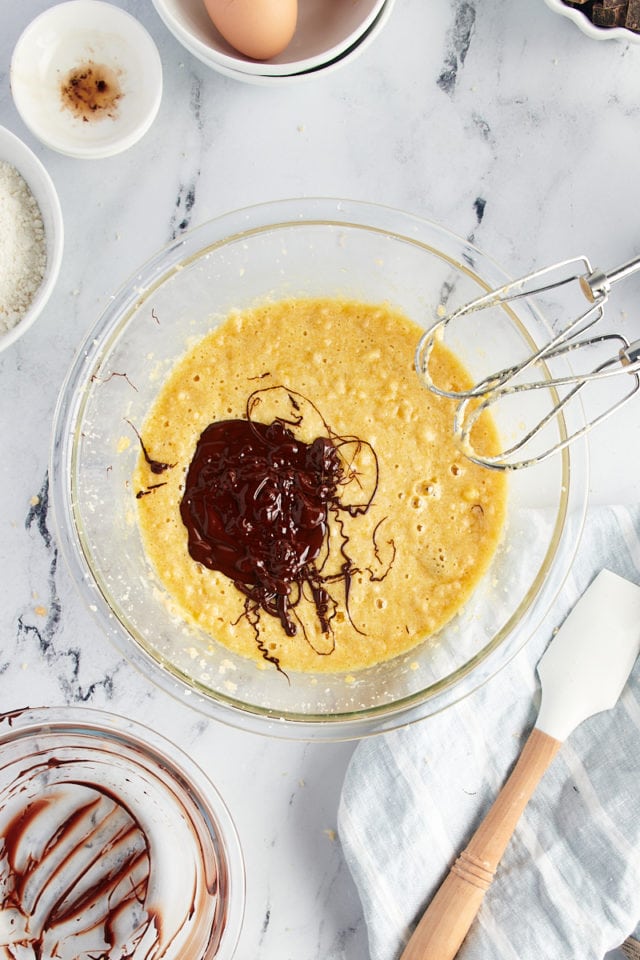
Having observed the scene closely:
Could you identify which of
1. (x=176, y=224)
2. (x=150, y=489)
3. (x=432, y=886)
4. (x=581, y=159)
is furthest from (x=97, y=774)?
(x=581, y=159)

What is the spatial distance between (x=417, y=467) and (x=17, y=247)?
99 centimetres

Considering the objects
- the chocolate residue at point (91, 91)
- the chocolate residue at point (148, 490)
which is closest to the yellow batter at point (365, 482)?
the chocolate residue at point (148, 490)

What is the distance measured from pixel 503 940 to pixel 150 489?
4.16 ft

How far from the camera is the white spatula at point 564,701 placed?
1876mm

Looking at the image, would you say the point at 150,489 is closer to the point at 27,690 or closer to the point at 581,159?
the point at 27,690

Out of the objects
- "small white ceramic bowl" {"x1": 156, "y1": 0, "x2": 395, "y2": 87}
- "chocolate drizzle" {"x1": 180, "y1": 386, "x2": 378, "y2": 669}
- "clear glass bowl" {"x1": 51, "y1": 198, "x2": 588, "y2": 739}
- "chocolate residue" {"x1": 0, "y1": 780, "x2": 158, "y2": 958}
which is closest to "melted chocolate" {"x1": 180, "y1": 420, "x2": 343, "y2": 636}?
"chocolate drizzle" {"x1": 180, "y1": 386, "x2": 378, "y2": 669}

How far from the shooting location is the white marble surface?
196 cm

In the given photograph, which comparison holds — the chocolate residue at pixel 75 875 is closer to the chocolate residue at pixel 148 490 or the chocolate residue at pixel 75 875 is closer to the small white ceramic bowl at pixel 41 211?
the chocolate residue at pixel 148 490

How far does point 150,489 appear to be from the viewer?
6.54ft

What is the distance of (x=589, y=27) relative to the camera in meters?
1.83

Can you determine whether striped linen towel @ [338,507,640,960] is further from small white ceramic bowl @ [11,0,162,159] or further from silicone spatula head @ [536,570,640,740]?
small white ceramic bowl @ [11,0,162,159]

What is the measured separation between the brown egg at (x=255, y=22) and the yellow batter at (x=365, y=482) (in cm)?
58

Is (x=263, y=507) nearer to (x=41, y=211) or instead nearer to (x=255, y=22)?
(x=41, y=211)

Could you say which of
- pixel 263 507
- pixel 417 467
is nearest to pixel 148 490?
pixel 263 507
